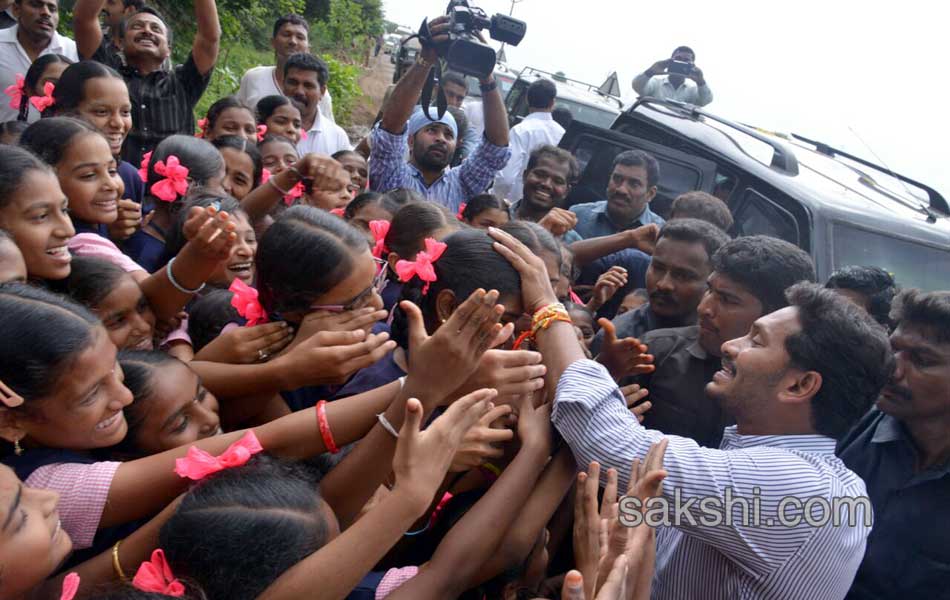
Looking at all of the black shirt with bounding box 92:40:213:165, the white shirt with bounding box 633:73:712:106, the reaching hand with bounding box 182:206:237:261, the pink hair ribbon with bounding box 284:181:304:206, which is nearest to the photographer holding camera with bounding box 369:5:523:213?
the pink hair ribbon with bounding box 284:181:304:206

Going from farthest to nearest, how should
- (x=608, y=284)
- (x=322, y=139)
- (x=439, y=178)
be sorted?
(x=322, y=139) → (x=439, y=178) → (x=608, y=284)

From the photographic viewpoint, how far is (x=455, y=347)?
5.18ft

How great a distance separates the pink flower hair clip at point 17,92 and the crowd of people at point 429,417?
3.61 ft

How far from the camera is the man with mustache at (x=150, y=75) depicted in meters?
4.04

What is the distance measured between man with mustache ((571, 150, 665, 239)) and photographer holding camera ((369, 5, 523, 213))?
0.73 metres

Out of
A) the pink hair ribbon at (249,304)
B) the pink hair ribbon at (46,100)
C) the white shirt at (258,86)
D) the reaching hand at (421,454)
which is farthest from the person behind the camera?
the white shirt at (258,86)

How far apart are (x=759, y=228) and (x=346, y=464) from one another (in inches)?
122

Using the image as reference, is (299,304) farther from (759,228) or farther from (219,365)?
(759,228)

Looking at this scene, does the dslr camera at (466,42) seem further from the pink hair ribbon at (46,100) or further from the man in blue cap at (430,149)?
the pink hair ribbon at (46,100)

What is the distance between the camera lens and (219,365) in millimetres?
2037

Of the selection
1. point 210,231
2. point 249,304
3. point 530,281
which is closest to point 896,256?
point 530,281

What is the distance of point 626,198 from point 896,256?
1555 mm

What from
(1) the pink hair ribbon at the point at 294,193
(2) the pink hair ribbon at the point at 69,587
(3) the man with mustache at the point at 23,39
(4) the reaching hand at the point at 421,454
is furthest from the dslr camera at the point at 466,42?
(2) the pink hair ribbon at the point at 69,587

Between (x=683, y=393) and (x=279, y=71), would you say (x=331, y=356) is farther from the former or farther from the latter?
(x=279, y=71)
